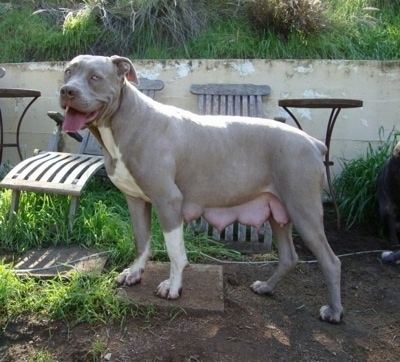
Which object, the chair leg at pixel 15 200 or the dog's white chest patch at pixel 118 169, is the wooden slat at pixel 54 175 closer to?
the chair leg at pixel 15 200

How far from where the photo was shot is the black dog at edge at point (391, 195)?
3836mm

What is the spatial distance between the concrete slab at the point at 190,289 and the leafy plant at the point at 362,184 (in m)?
1.83

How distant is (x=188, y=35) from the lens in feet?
18.2

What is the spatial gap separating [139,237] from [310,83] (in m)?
2.89

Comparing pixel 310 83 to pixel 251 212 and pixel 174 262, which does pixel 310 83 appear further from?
pixel 174 262

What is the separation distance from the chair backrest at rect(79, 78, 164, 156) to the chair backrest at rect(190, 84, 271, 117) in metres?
0.35

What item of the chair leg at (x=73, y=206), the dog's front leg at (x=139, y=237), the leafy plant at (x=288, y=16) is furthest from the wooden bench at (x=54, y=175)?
the leafy plant at (x=288, y=16)

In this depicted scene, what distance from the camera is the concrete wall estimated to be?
4840 millimetres

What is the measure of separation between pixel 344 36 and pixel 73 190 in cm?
353

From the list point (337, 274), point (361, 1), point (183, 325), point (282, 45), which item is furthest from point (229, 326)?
point (361, 1)

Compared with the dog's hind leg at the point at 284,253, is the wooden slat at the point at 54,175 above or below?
above

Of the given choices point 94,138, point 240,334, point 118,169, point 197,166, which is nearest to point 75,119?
point 118,169

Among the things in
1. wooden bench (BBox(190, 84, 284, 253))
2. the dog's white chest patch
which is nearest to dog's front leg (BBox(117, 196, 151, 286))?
the dog's white chest patch

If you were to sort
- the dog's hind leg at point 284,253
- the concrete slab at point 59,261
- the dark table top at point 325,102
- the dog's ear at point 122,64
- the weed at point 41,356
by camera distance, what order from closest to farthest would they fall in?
the weed at point 41,356
the dog's ear at point 122,64
the dog's hind leg at point 284,253
the concrete slab at point 59,261
the dark table top at point 325,102
